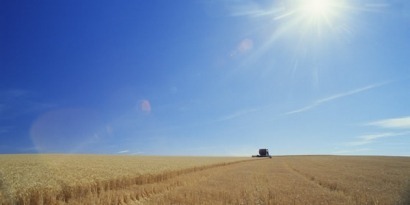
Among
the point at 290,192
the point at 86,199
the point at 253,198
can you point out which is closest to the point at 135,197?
the point at 86,199

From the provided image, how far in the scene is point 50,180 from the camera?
13.9 m

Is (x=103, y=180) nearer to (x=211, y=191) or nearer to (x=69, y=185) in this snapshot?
(x=69, y=185)

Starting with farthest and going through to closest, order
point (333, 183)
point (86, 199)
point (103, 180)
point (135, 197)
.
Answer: point (333, 183) → point (103, 180) → point (135, 197) → point (86, 199)

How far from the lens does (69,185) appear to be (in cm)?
1340

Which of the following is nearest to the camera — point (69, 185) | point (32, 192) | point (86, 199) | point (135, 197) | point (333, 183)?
point (32, 192)

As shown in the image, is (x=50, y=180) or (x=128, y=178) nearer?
(x=50, y=180)

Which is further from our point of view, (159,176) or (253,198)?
(159,176)

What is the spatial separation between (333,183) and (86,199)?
40.8 ft

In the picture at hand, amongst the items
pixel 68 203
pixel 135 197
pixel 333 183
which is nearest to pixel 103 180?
pixel 135 197

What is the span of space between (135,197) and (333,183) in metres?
10.4

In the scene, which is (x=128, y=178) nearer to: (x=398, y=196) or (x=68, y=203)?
(x=68, y=203)

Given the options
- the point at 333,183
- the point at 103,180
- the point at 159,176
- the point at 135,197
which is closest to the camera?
the point at 135,197

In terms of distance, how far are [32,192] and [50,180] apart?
222 centimetres

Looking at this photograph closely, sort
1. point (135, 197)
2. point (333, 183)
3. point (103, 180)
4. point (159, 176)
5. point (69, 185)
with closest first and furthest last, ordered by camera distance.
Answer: point (69, 185)
point (135, 197)
point (103, 180)
point (333, 183)
point (159, 176)
